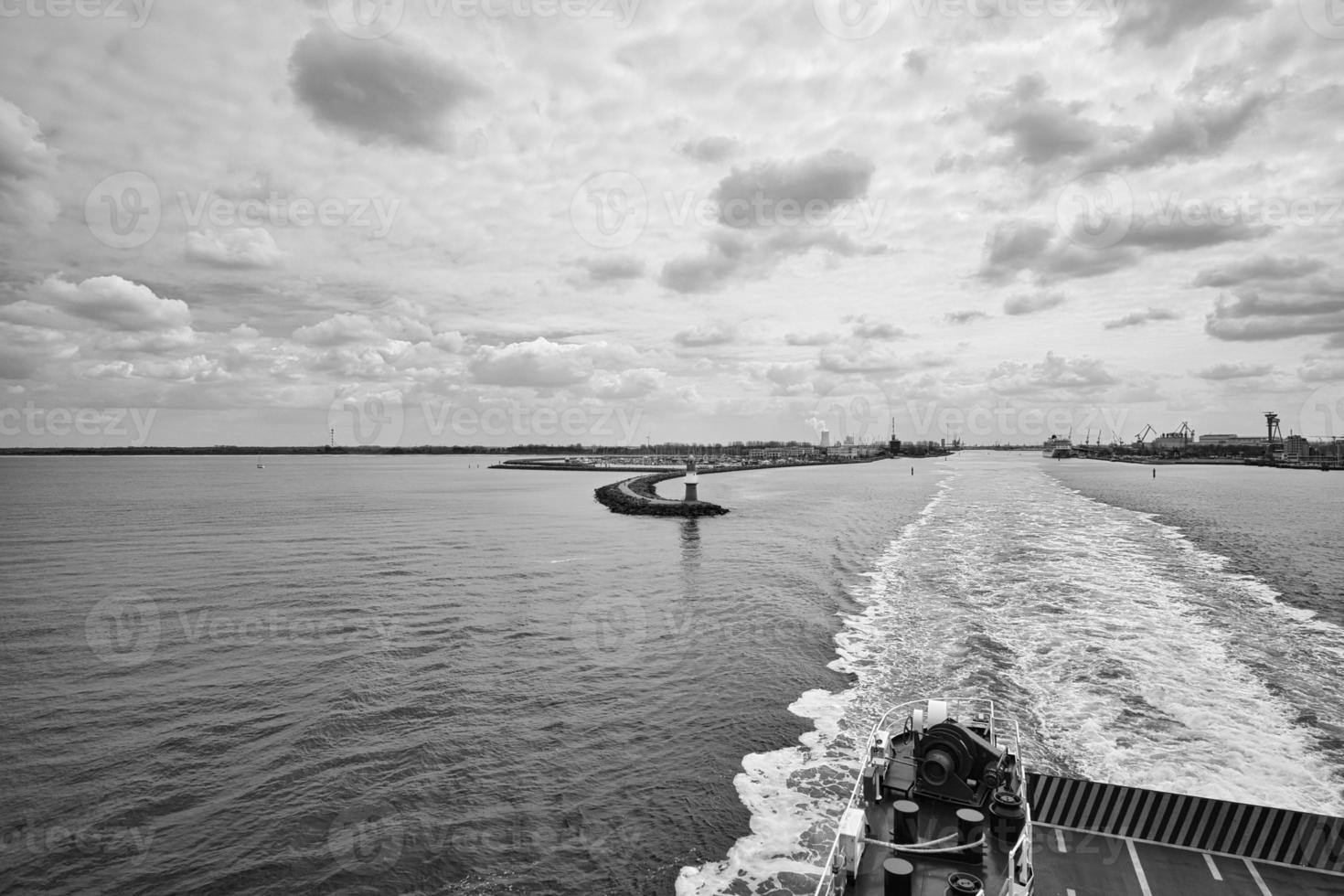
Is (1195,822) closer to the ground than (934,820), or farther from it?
closer to the ground

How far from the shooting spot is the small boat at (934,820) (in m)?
11.4

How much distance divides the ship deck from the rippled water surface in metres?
4.02

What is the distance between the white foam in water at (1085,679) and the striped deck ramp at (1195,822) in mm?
3377

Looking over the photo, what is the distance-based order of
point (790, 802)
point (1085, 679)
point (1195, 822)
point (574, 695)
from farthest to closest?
point (1085, 679) < point (574, 695) < point (790, 802) < point (1195, 822)

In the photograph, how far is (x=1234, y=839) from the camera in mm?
13336

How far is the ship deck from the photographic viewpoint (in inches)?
491

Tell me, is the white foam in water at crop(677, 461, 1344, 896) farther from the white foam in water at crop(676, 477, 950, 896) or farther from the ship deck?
the ship deck

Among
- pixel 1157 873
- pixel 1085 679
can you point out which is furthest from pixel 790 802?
pixel 1085 679

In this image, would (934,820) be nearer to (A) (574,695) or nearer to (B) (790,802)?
(B) (790,802)

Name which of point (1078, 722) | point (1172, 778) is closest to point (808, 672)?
point (1078, 722)

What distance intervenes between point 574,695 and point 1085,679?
733 inches

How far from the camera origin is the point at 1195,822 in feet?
44.5

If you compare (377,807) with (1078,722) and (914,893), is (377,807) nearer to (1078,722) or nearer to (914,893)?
(914,893)

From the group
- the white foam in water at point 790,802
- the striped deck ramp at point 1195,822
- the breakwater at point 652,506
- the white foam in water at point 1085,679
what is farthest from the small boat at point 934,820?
the breakwater at point 652,506
